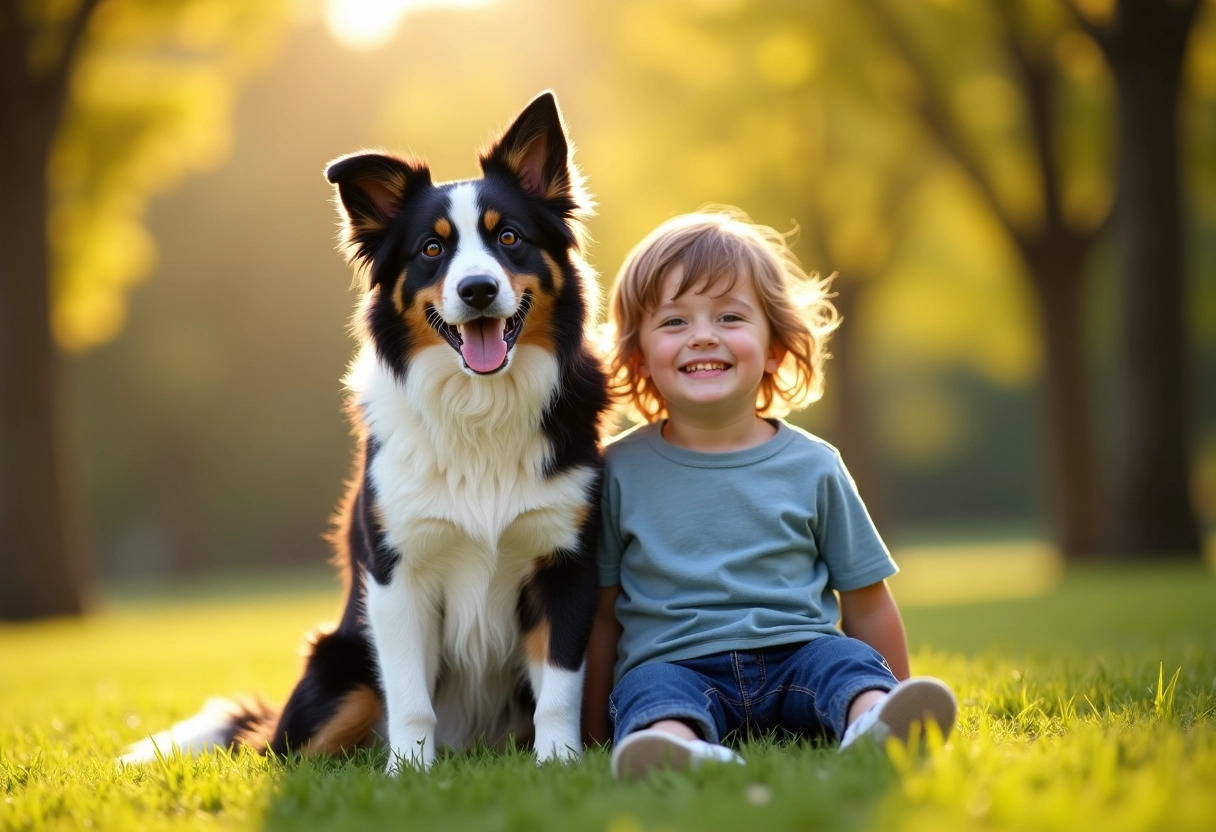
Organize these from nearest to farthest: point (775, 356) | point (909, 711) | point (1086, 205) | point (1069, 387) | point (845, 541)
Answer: point (909, 711) → point (845, 541) → point (775, 356) → point (1069, 387) → point (1086, 205)

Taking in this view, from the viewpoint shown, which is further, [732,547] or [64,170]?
[64,170]

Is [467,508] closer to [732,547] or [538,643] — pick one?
[538,643]

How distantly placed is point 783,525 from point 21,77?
11.1 metres

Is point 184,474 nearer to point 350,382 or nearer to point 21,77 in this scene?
point 21,77

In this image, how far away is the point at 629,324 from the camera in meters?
4.32

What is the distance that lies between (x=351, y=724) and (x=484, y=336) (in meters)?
1.41

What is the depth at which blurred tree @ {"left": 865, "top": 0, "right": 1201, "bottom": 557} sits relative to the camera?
38.4ft

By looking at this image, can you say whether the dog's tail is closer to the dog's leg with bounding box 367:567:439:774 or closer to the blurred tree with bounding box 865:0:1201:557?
the dog's leg with bounding box 367:567:439:774

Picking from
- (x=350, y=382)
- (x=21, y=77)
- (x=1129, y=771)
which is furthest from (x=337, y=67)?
(x=1129, y=771)

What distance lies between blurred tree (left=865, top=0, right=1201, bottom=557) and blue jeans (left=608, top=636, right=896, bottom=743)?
9.71m

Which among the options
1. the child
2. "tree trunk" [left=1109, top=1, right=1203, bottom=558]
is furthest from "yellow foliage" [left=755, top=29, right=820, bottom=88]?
the child

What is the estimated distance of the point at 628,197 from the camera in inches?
688

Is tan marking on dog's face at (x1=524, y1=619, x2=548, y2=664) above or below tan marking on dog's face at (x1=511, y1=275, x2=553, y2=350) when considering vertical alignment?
below

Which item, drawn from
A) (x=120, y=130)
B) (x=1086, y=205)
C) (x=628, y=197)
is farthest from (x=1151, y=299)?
(x=120, y=130)
